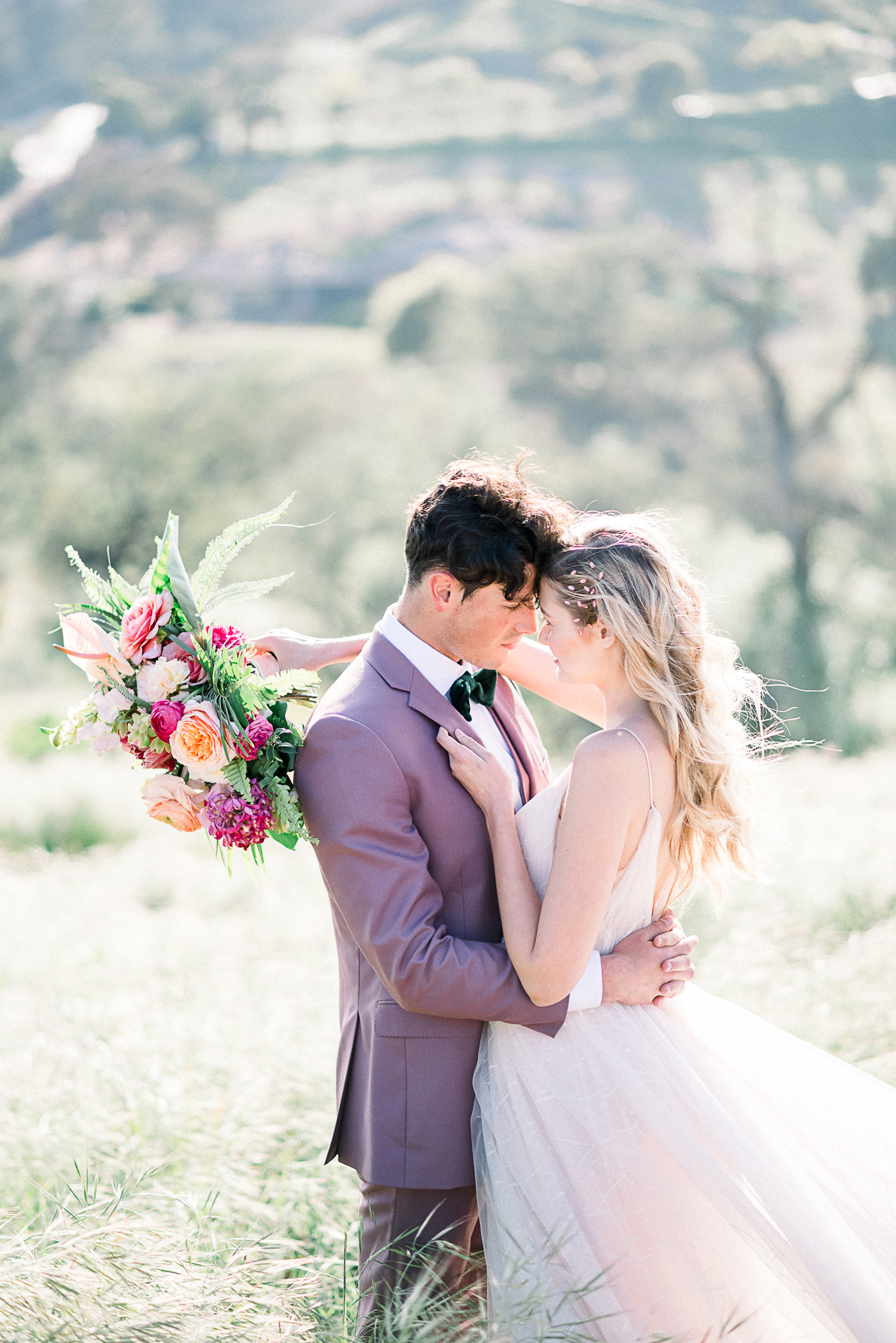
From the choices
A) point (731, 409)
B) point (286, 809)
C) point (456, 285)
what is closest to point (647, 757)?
point (286, 809)

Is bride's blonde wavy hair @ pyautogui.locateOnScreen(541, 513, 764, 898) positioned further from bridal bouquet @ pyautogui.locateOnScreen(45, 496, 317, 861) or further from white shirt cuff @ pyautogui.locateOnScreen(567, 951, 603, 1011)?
bridal bouquet @ pyautogui.locateOnScreen(45, 496, 317, 861)

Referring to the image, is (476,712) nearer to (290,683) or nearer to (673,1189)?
(290,683)

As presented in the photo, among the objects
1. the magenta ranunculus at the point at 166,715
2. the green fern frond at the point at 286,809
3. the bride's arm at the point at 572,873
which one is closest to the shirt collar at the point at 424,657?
the bride's arm at the point at 572,873

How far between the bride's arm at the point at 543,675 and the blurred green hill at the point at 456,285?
929 cm

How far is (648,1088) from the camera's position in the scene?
229cm

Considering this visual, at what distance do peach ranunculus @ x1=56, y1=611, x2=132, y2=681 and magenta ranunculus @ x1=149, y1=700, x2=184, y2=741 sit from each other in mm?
123

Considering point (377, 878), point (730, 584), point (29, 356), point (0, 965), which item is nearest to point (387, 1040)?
point (377, 878)

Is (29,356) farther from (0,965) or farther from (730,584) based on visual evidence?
(0,965)

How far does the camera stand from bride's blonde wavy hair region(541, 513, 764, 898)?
7.86 feet

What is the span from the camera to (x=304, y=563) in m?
19.3

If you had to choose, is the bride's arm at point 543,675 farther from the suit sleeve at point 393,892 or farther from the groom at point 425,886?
the suit sleeve at point 393,892

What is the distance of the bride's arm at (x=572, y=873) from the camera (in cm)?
224

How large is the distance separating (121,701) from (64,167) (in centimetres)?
5379

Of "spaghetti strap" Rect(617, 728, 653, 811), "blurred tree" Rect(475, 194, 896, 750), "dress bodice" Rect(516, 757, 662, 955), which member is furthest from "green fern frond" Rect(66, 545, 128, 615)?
"blurred tree" Rect(475, 194, 896, 750)
